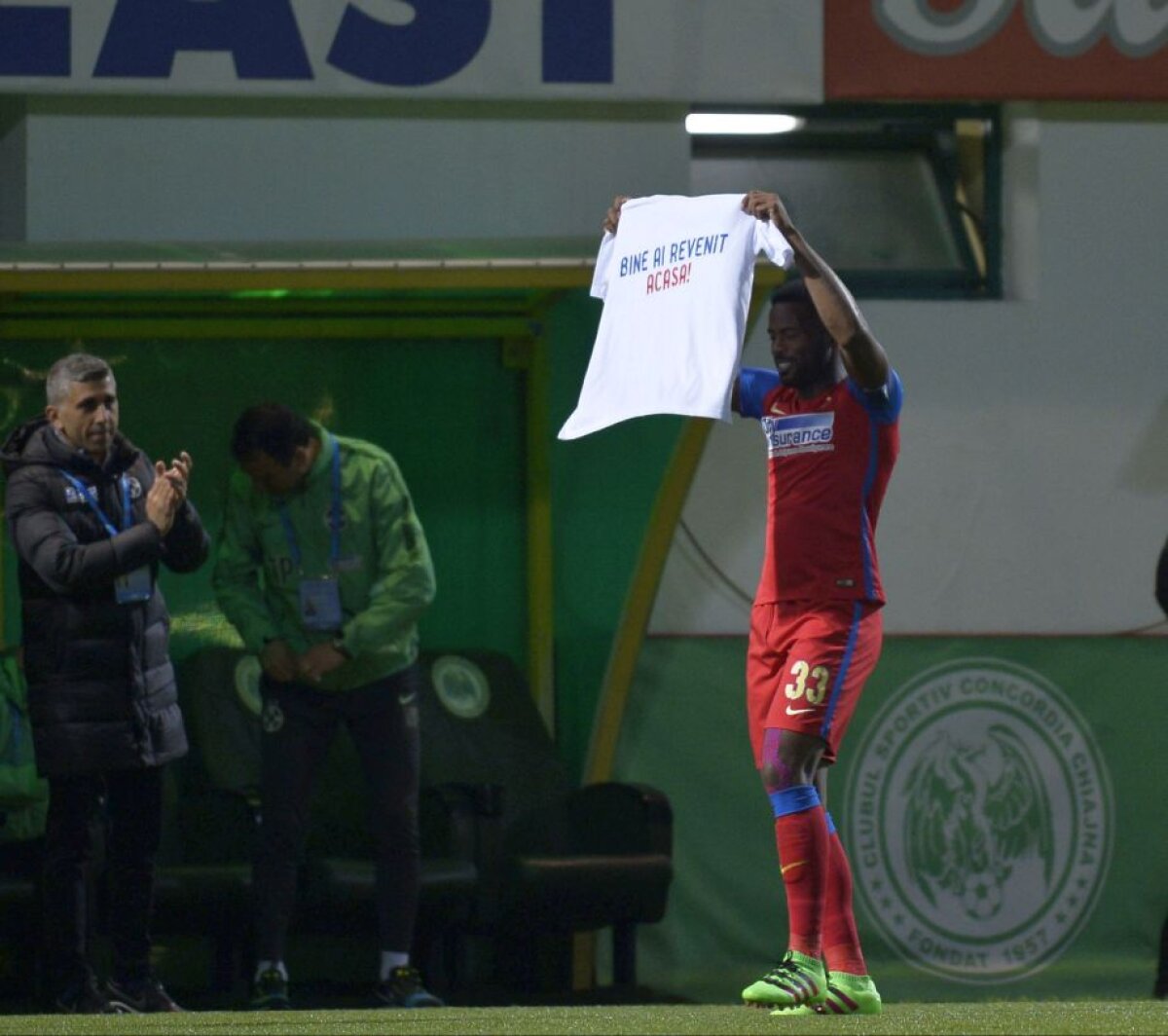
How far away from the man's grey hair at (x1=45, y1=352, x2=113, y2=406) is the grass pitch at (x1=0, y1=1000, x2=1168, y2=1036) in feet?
5.49

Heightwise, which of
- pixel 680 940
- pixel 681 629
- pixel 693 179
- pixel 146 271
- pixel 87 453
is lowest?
pixel 680 940

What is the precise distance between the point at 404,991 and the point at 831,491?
2385 mm

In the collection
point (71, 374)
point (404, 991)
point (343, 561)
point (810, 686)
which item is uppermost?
point (71, 374)

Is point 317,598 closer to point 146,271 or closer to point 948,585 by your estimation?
point 146,271

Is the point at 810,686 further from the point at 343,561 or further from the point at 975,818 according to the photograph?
the point at 975,818

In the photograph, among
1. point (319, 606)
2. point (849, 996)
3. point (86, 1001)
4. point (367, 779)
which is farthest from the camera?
point (367, 779)

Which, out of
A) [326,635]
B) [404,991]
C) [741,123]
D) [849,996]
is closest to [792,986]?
[849,996]

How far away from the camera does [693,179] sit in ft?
32.1

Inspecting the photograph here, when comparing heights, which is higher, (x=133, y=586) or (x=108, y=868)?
(x=133, y=586)

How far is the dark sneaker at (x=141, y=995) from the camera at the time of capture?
6.56 m

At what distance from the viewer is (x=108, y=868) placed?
670 cm

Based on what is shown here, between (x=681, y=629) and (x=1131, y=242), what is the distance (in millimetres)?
2326

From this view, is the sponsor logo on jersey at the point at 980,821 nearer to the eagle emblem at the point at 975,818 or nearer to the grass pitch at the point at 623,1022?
the eagle emblem at the point at 975,818

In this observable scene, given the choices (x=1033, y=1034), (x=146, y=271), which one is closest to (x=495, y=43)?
(x=146, y=271)
